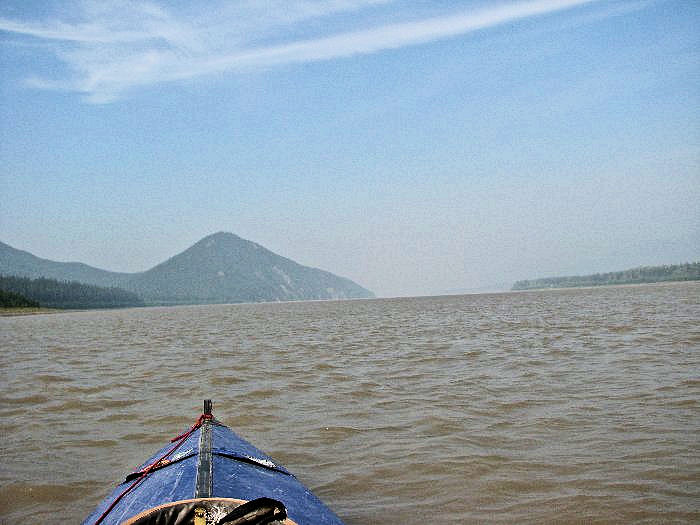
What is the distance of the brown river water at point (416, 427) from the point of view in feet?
16.6

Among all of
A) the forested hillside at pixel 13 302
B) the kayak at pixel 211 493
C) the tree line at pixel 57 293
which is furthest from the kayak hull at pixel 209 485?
the tree line at pixel 57 293

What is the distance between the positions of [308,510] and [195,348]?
17645mm

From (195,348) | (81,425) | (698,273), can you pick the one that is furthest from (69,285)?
(698,273)

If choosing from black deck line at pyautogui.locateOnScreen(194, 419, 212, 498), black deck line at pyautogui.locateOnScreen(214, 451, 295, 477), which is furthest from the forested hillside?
black deck line at pyautogui.locateOnScreen(214, 451, 295, 477)

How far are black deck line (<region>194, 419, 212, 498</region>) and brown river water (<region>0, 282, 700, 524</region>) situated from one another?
1.42 meters

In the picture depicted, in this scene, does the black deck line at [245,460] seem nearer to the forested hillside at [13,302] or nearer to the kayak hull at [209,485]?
the kayak hull at [209,485]

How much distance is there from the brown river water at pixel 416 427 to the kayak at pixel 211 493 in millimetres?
1102

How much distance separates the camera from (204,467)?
388 cm

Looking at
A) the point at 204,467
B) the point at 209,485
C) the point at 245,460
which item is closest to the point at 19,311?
the point at 245,460

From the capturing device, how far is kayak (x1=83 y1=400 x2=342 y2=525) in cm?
304

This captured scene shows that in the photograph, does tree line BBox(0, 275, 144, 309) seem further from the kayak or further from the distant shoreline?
the kayak

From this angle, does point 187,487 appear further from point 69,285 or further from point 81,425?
point 69,285

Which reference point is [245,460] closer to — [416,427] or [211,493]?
[211,493]

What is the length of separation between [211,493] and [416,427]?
4.67 m
